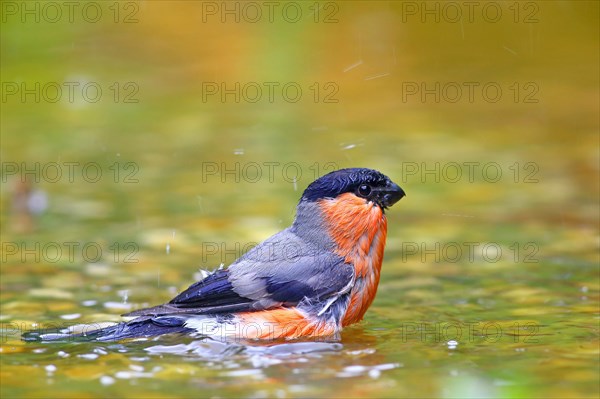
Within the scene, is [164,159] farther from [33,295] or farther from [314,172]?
[33,295]

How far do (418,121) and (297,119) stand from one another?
141 cm

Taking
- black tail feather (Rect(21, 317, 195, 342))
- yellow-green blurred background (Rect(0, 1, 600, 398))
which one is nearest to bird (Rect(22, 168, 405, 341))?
black tail feather (Rect(21, 317, 195, 342))

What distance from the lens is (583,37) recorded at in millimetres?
14305

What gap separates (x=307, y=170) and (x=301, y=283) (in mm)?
3810

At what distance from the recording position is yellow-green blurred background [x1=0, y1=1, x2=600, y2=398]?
4.98 metres

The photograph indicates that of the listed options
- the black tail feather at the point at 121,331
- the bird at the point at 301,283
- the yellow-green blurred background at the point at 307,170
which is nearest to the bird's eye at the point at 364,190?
the bird at the point at 301,283

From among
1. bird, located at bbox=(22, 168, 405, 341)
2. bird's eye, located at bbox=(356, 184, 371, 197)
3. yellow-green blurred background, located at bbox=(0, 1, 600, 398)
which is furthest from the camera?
bird's eye, located at bbox=(356, 184, 371, 197)

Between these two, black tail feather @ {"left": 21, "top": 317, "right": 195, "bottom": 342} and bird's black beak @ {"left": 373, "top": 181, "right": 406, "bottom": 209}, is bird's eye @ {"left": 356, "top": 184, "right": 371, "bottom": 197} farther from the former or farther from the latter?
black tail feather @ {"left": 21, "top": 317, "right": 195, "bottom": 342}

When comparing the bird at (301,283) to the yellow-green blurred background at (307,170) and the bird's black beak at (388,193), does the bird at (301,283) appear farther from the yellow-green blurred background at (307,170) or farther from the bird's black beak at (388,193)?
the yellow-green blurred background at (307,170)

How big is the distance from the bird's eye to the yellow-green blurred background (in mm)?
748

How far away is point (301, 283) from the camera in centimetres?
583

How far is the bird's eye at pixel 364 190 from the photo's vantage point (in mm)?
6073

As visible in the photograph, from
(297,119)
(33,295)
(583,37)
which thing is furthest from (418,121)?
(33,295)

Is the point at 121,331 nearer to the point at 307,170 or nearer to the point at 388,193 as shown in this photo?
the point at 388,193
